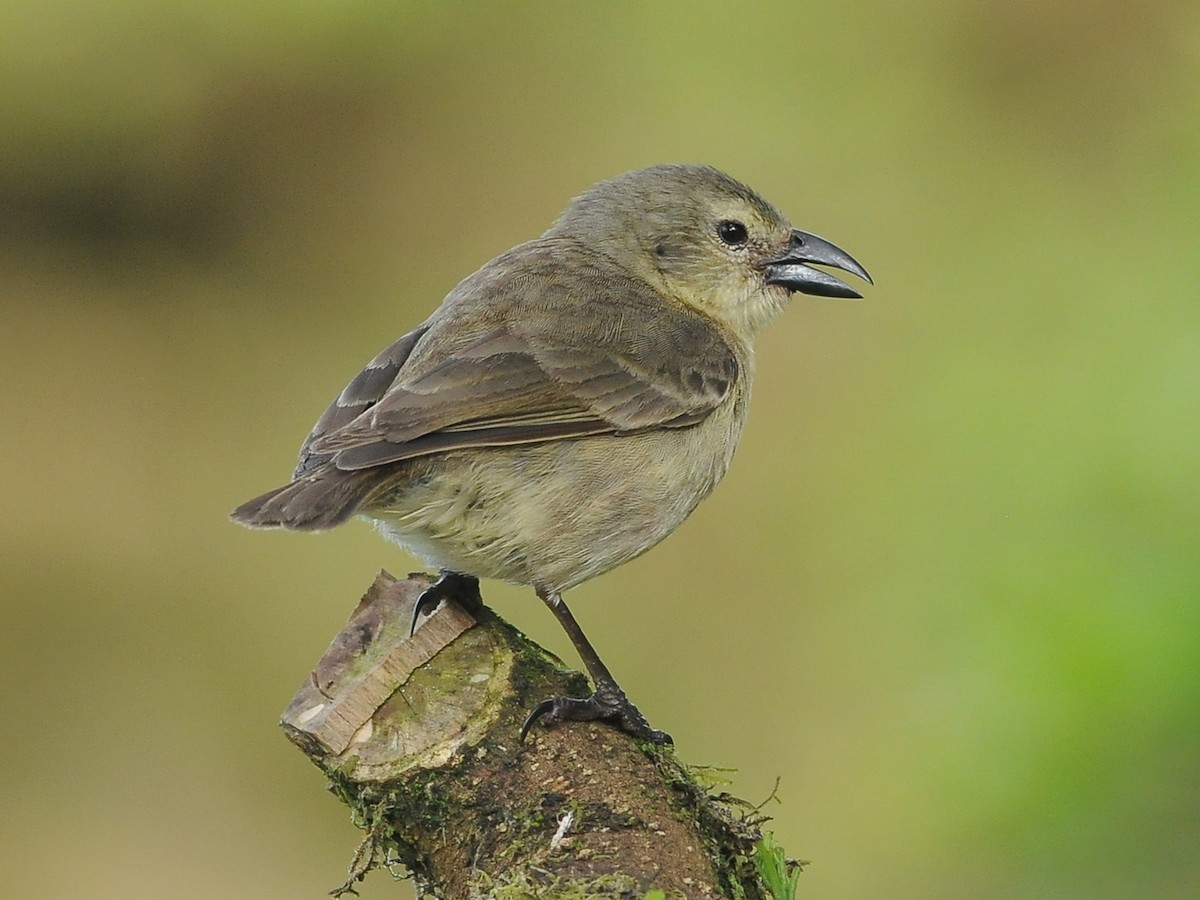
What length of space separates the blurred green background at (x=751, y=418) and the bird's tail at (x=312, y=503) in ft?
7.50

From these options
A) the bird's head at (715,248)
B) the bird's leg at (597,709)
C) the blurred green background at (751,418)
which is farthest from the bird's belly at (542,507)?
the blurred green background at (751,418)

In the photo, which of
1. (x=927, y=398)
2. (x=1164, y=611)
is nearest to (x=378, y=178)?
(x=927, y=398)

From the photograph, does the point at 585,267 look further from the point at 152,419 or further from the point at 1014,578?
the point at 152,419

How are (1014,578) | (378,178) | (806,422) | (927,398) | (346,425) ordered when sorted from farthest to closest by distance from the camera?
(378,178)
(806,422)
(927,398)
(1014,578)
(346,425)

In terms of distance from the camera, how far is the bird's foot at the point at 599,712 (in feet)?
11.8

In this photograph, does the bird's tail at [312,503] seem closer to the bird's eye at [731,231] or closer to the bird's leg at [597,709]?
the bird's leg at [597,709]

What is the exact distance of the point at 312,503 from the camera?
4.08m

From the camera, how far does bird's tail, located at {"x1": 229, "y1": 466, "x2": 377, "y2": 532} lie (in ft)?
13.3

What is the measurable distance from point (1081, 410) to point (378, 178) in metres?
5.05

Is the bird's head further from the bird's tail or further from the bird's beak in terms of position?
the bird's tail

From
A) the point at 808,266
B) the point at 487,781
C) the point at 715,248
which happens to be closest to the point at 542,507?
the point at 487,781

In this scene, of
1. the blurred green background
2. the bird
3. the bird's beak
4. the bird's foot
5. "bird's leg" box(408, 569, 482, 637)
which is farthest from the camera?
the blurred green background

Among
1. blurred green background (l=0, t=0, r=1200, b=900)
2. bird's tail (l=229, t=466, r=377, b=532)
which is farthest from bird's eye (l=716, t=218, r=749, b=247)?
bird's tail (l=229, t=466, r=377, b=532)

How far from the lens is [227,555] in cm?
896
